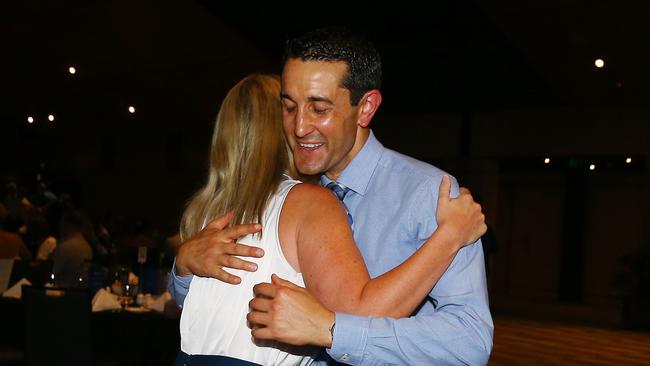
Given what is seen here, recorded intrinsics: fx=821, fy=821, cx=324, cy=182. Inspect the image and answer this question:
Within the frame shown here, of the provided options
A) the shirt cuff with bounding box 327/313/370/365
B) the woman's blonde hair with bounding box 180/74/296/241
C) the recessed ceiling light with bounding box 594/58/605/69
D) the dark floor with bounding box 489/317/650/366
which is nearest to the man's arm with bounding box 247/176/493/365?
the shirt cuff with bounding box 327/313/370/365

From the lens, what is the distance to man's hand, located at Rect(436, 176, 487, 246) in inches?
64.3

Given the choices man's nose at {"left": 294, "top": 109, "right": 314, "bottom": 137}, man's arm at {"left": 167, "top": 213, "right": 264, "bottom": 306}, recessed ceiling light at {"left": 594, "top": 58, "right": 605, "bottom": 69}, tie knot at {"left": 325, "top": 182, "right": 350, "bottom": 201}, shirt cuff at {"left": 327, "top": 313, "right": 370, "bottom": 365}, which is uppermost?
recessed ceiling light at {"left": 594, "top": 58, "right": 605, "bottom": 69}

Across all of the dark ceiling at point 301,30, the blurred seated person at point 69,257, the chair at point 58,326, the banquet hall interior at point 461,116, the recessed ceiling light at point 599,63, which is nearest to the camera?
the chair at point 58,326

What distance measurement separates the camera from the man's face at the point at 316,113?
5.72ft

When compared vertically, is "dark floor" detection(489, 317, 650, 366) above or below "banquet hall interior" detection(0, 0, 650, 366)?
below

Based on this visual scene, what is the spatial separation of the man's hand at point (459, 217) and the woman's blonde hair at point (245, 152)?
1.16 ft

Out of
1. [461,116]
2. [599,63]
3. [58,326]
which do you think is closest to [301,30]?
[461,116]

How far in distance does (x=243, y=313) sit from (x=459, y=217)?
18.8 inches

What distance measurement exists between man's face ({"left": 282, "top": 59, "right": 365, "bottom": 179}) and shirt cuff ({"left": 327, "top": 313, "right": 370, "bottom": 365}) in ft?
1.34

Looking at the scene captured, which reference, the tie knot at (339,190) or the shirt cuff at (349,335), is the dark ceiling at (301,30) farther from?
the shirt cuff at (349,335)

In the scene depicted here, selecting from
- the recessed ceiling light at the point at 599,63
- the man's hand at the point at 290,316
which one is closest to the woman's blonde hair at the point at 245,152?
the man's hand at the point at 290,316

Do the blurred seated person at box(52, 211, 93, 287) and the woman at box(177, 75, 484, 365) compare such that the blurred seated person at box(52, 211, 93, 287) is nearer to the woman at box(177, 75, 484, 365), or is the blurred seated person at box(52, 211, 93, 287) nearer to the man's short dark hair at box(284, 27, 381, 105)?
the woman at box(177, 75, 484, 365)

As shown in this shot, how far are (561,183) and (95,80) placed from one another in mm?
9344

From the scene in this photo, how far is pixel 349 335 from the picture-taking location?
1.52m
